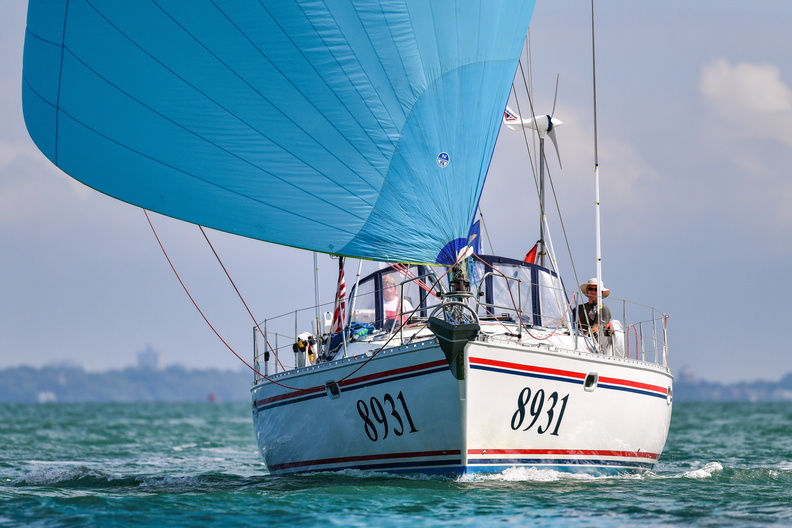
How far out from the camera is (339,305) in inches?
558

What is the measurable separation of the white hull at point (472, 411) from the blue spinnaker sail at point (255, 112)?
55.9 inches

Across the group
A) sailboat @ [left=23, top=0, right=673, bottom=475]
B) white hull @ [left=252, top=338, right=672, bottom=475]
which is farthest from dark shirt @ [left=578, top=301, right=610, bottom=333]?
sailboat @ [left=23, top=0, right=673, bottom=475]

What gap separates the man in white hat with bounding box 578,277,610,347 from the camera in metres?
13.6

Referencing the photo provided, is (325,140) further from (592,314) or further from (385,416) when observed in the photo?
(592,314)

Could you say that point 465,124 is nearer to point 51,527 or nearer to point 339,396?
point 339,396

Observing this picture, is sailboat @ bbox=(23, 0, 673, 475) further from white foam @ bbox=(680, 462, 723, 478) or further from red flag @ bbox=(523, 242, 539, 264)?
red flag @ bbox=(523, 242, 539, 264)

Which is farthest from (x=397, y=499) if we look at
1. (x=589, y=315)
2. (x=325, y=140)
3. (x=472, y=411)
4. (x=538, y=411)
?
(x=589, y=315)

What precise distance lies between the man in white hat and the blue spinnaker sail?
316 centimetres

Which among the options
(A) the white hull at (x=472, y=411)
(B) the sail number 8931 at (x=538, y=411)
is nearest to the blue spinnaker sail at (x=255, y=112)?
(A) the white hull at (x=472, y=411)

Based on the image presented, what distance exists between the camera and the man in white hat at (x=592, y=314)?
537 inches

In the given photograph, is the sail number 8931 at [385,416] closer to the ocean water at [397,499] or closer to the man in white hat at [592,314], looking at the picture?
the ocean water at [397,499]

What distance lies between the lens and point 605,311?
1392cm

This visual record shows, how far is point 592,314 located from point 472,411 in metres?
3.85

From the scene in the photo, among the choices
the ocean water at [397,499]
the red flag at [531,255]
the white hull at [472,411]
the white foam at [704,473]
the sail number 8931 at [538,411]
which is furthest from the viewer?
the red flag at [531,255]
